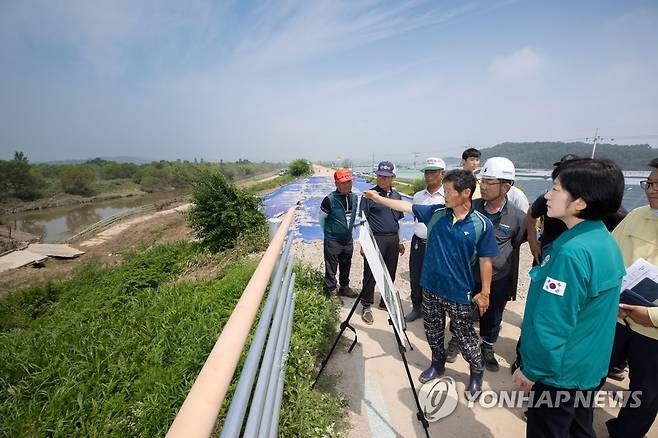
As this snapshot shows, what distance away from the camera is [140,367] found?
2.79 meters

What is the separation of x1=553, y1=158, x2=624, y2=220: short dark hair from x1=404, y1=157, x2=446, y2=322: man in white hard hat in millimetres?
1821

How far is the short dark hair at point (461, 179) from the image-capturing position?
208 cm

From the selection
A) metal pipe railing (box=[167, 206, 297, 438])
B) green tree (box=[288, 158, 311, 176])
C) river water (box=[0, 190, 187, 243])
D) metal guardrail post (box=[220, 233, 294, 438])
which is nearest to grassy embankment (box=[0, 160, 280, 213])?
river water (box=[0, 190, 187, 243])

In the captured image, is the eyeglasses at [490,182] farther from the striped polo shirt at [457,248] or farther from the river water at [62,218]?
the river water at [62,218]

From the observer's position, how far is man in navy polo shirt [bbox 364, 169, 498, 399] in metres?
2.14

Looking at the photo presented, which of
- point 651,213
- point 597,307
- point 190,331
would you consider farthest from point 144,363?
point 651,213

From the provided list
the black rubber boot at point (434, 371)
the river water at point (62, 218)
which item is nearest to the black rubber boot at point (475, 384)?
the black rubber boot at point (434, 371)

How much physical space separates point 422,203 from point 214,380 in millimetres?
2937

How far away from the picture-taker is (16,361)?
9.91ft

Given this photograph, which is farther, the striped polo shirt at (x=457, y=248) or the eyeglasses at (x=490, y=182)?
the eyeglasses at (x=490, y=182)

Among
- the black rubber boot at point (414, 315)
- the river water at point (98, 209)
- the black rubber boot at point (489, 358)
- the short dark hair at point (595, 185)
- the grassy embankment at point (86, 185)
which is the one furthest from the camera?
the grassy embankment at point (86, 185)

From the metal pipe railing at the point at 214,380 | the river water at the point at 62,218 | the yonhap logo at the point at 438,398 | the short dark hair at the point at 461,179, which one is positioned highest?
the short dark hair at the point at 461,179

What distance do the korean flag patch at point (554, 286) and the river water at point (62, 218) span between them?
89.7ft

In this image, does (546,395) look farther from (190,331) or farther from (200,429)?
(190,331)
